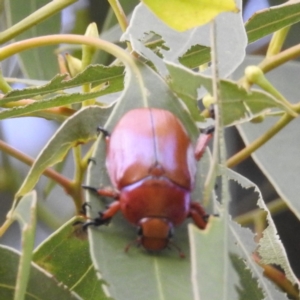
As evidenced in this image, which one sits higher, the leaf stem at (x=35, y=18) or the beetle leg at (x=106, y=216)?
the leaf stem at (x=35, y=18)

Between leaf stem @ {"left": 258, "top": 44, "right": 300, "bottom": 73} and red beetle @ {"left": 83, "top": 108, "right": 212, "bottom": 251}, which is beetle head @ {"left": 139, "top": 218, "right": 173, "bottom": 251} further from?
leaf stem @ {"left": 258, "top": 44, "right": 300, "bottom": 73}

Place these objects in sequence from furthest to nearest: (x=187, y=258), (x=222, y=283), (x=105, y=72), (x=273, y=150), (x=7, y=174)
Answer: (x=7, y=174) < (x=273, y=150) < (x=105, y=72) < (x=187, y=258) < (x=222, y=283)

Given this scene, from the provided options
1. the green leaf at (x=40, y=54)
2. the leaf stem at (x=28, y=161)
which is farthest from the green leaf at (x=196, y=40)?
the green leaf at (x=40, y=54)

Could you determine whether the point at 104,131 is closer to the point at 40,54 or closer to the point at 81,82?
the point at 81,82

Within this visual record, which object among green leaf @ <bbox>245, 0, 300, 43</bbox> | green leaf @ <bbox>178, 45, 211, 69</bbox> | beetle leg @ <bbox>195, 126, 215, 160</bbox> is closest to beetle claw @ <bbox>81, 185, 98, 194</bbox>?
beetle leg @ <bbox>195, 126, 215, 160</bbox>

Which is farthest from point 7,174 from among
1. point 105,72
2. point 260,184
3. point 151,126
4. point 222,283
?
point 222,283

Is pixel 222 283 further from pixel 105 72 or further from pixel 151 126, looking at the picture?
pixel 105 72

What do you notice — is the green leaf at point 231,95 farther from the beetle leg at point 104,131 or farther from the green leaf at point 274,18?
the green leaf at point 274,18
